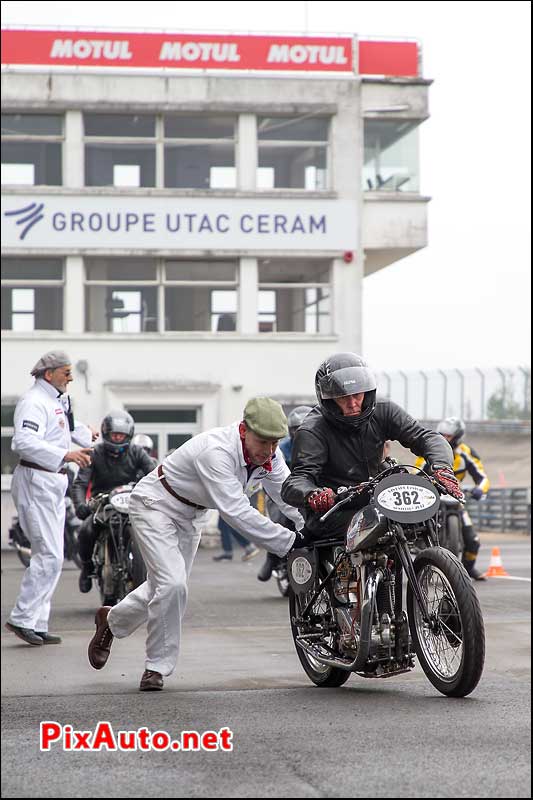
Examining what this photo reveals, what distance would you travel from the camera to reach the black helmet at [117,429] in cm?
525

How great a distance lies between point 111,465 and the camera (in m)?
5.26

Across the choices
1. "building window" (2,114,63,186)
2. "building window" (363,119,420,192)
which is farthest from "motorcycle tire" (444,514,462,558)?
"building window" (2,114,63,186)

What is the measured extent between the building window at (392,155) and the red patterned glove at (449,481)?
43.1m

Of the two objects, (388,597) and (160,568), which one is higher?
(160,568)

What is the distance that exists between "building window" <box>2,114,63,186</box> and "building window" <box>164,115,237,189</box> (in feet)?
15.2

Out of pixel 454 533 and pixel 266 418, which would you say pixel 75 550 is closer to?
pixel 266 418

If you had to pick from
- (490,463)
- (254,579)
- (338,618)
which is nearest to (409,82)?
(254,579)

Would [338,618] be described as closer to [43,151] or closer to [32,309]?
[32,309]

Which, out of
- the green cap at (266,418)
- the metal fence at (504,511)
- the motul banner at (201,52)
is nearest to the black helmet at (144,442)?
the green cap at (266,418)

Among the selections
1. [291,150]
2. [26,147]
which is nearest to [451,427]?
[291,150]

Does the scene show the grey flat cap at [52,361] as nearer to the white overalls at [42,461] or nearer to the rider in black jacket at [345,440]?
the white overalls at [42,461]

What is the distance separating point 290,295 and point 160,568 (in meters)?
1.32

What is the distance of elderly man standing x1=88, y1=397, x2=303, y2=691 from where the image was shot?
14.4 ft
